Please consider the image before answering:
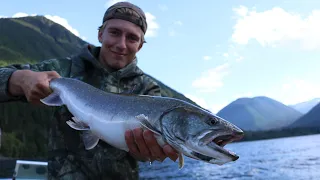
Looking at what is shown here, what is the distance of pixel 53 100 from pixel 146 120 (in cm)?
165

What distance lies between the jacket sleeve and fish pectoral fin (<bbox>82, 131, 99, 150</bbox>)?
1.21 meters

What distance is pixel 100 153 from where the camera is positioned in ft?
16.5

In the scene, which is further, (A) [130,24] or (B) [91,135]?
(A) [130,24]

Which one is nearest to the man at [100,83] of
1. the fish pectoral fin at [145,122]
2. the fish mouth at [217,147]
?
the fish pectoral fin at [145,122]

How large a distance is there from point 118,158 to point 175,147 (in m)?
1.40

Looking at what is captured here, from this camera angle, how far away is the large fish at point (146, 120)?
12.3 ft

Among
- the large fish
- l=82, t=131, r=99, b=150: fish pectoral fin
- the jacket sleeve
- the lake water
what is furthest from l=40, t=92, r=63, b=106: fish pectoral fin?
the lake water

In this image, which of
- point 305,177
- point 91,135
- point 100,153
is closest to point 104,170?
point 100,153

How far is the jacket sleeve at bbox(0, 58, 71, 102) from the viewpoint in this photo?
15.7 ft

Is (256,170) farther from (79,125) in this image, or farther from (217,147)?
(217,147)

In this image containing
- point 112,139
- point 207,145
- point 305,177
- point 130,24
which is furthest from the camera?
point 305,177

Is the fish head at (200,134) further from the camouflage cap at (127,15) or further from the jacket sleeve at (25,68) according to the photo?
the jacket sleeve at (25,68)

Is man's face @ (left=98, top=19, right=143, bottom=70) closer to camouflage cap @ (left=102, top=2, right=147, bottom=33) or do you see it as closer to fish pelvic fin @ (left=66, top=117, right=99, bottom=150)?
camouflage cap @ (left=102, top=2, right=147, bottom=33)

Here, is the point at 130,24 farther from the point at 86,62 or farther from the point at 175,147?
the point at 175,147
